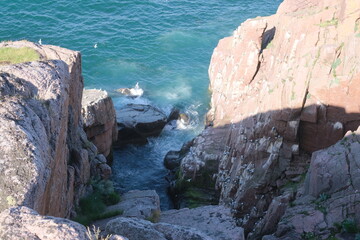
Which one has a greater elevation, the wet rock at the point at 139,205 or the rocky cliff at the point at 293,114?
the rocky cliff at the point at 293,114

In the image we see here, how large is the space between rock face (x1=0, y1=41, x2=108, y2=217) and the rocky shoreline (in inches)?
1.6

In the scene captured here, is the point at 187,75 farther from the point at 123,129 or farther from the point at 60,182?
the point at 60,182

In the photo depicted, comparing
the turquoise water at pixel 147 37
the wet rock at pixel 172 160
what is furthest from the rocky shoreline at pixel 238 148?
the turquoise water at pixel 147 37

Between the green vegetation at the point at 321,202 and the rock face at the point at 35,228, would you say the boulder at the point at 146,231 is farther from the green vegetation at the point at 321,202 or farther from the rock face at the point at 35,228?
the green vegetation at the point at 321,202

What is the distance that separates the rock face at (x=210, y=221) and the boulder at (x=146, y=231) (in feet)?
19.2

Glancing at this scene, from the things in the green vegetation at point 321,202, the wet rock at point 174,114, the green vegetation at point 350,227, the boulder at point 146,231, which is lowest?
the wet rock at point 174,114

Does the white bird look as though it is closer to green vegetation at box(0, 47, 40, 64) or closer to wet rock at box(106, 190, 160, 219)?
wet rock at box(106, 190, 160, 219)

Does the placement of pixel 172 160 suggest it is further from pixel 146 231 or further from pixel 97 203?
pixel 146 231

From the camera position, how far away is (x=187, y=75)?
53875 mm

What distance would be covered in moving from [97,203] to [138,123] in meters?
17.9

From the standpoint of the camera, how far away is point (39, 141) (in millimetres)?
13453

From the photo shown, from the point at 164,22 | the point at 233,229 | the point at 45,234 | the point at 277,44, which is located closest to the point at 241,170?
the point at 233,229

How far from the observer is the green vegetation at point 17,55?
24.9 m

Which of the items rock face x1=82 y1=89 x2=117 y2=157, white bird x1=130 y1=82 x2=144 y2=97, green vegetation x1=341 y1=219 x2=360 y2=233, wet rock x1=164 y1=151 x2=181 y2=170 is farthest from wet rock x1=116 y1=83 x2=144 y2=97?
green vegetation x1=341 y1=219 x2=360 y2=233
